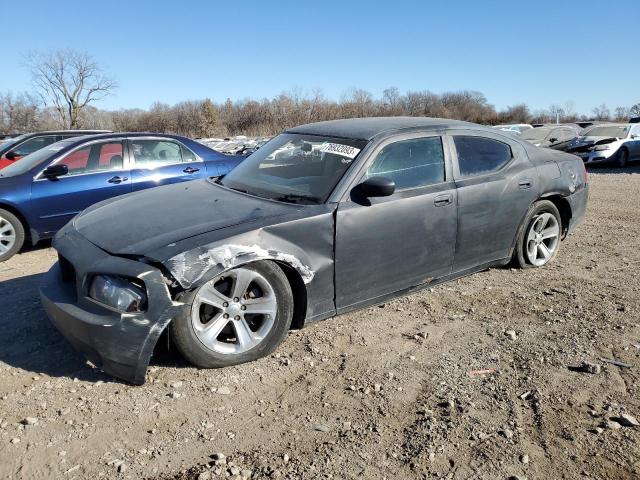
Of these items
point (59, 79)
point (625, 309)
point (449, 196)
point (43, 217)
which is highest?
point (59, 79)

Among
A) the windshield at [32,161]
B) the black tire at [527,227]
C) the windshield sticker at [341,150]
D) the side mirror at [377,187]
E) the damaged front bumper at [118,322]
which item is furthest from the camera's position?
the windshield at [32,161]

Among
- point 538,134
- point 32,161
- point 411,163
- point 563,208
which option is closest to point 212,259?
point 411,163

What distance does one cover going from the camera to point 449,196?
4.32 m

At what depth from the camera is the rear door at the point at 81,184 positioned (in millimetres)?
6617

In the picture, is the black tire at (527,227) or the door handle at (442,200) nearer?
the door handle at (442,200)

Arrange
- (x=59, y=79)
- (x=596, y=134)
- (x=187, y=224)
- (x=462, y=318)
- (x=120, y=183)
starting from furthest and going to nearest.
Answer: (x=59, y=79) → (x=596, y=134) → (x=120, y=183) → (x=462, y=318) → (x=187, y=224)

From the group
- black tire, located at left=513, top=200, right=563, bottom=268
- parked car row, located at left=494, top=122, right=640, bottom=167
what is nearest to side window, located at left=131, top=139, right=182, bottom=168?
black tire, located at left=513, top=200, right=563, bottom=268

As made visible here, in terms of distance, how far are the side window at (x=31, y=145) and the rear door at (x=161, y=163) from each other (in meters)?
4.99

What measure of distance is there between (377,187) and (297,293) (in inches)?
36.0

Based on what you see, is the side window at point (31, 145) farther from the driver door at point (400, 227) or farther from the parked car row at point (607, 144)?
the parked car row at point (607, 144)

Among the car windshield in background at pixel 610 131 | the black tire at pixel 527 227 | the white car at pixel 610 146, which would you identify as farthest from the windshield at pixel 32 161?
the car windshield in background at pixel 610 131

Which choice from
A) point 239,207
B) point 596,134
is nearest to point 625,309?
point 239,207

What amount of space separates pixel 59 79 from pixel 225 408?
6862 cm

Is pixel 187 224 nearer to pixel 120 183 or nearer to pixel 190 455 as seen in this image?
pixel 190 455
